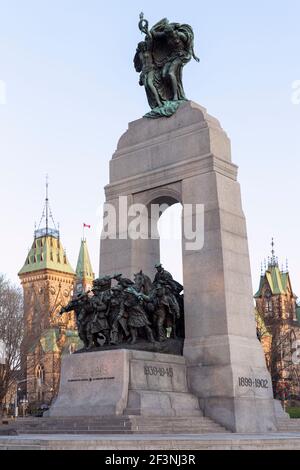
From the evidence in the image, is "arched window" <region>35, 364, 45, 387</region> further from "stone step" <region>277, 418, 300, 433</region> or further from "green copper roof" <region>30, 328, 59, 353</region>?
"stone step" <region>277, 418, 300, 433</region>

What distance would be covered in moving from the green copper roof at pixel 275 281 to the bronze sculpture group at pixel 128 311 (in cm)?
8475

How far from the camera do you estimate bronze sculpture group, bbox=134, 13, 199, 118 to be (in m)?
25.3

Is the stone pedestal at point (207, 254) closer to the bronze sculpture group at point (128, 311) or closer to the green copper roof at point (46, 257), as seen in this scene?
the bronze sculpture group at point (128, 311)

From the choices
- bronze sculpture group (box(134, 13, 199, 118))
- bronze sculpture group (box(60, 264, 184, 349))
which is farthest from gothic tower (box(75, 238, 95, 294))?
bronze sculpture group (box(60, 264, 184, 349))

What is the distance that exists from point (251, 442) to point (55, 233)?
132624 millimetres

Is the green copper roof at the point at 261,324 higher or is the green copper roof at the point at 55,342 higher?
the green copper roof at the point at 55,342

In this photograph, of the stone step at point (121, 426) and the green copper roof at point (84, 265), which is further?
the green copper roof at point (84, 265)

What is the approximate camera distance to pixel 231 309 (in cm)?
2166

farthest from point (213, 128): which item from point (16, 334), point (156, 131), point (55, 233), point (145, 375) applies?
point (55, 233)

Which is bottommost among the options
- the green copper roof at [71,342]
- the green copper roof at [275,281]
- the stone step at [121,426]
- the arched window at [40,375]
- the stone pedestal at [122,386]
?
the stone step at [121,426]

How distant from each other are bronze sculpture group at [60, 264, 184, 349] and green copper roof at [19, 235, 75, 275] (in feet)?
383

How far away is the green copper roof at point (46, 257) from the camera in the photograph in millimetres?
139375

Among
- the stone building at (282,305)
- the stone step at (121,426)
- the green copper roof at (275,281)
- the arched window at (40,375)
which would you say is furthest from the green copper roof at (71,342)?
the stone step at (121,426)
